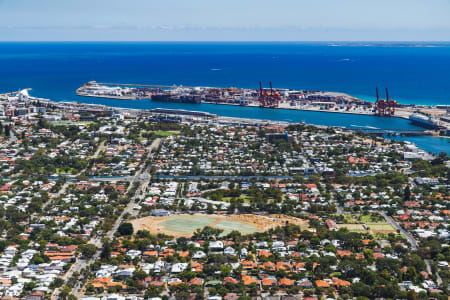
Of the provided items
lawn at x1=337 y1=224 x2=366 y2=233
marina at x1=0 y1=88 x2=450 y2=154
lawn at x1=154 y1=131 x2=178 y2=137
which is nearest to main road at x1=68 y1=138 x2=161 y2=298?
lawn at x1=154 y1=131 x2=178 y2=137

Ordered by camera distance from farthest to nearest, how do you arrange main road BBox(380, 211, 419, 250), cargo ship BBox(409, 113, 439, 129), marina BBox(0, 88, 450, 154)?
cargo ship BBox(409, 113, 439, 129)
marina BBox(0, 88, 450, 154)
main road BBox(380, 211, 419, 250)

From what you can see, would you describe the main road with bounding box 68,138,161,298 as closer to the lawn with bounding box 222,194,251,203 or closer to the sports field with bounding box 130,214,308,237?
the sports field with bounding box 130,214,308,237

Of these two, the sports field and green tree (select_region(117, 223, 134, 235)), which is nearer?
green tree (select_region(117, 223, 134, 235))

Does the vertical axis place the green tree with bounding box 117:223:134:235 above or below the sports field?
above

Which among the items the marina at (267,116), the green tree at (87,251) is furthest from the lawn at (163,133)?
the green tree at (87,251)

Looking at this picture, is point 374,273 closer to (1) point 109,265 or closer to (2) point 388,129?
(1) point 109,265

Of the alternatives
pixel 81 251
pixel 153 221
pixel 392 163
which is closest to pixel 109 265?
pixel 81 251

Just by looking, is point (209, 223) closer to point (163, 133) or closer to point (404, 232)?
point (404, 232)

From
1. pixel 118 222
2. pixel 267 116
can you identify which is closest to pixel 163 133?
pixel 267 116
